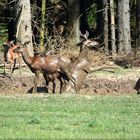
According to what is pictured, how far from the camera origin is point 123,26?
30172 mm

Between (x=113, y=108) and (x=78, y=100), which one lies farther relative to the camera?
(x=78, y=100)

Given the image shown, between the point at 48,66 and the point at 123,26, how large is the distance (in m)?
9.71

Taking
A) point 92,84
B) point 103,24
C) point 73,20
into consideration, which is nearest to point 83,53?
point 92,84

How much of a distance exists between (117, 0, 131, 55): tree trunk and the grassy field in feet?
36.9

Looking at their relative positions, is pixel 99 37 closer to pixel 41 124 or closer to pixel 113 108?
pixel 113 108

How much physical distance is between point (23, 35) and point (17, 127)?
13.3m

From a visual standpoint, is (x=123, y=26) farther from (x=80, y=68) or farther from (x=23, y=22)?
(x=80, y=68)

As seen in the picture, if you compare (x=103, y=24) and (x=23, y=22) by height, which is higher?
(x=23, y=22)

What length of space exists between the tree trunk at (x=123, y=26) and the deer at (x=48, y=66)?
29.2 ft

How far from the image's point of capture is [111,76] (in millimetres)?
23672

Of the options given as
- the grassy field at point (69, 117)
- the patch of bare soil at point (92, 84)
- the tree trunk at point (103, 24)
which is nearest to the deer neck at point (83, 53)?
the patch of bare soil at point (92, 84)

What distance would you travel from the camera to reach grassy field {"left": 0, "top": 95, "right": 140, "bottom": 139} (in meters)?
12.8

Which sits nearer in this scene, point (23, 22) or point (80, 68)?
point (80, 68)

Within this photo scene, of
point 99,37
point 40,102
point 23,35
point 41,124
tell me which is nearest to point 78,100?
point 40,102
